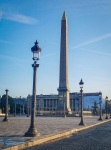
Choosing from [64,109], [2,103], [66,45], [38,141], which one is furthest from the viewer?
[2,103]

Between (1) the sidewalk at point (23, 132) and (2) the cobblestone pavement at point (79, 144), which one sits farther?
(1) the sidewalk at point (23, 132)

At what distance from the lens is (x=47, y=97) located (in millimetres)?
184500

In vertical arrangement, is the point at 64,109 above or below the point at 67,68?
below

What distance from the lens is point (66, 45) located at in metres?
81.9

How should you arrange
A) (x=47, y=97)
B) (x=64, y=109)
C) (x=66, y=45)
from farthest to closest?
(x=47, y=97) < (x=64, y=109) < (x=66, y=45)

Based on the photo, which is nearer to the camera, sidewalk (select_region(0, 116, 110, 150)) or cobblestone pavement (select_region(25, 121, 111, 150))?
cobblestone pavement (select_region(25, 121, 111, 150))

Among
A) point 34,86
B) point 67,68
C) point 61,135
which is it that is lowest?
point 61,135

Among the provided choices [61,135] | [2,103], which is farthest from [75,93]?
[61,135]

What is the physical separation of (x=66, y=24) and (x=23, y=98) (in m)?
119

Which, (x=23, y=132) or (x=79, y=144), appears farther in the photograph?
(x=23, y=132)

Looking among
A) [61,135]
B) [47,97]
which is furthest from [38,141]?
[47,97]

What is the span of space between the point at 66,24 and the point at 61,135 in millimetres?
66251

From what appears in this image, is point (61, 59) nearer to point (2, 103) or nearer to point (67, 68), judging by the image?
point (67, 68)

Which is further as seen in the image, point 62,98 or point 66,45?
point 62,98
